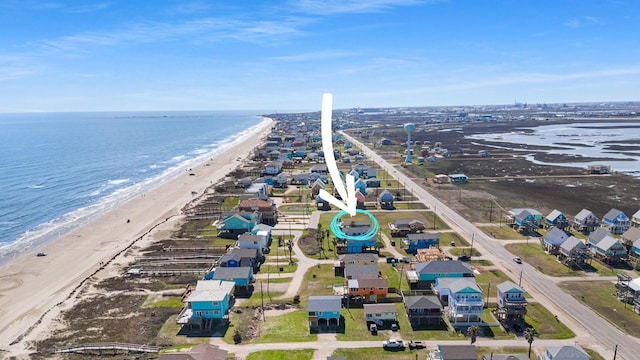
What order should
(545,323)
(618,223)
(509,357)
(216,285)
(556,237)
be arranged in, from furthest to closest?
(618,223)
(556,237)
(216,285)
(545,323)
(509,357)

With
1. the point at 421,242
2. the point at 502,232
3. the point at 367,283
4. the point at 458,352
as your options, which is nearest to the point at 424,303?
the point at 367,283

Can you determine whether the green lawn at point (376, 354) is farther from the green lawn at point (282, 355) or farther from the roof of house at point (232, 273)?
the roof of house at point (232, 273)

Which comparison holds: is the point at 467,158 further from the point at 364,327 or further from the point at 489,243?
the point at 364,327

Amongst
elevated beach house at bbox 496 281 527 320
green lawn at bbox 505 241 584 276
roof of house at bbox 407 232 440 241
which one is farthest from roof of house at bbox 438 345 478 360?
roof of house at bbox 407 232 440 241

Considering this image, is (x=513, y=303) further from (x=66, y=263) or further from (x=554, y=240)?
(x=66, y=263)

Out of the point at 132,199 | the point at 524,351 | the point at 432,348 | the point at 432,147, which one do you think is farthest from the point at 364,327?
the point at 432,147

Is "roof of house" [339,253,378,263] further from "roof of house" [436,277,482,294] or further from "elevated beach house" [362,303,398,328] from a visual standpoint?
"elevated beach house" [362,303,398,328]

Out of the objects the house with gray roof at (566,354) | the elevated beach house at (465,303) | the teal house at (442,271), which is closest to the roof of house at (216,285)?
the teal house at (442,271)

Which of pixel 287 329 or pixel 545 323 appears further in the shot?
pixel 545 323
